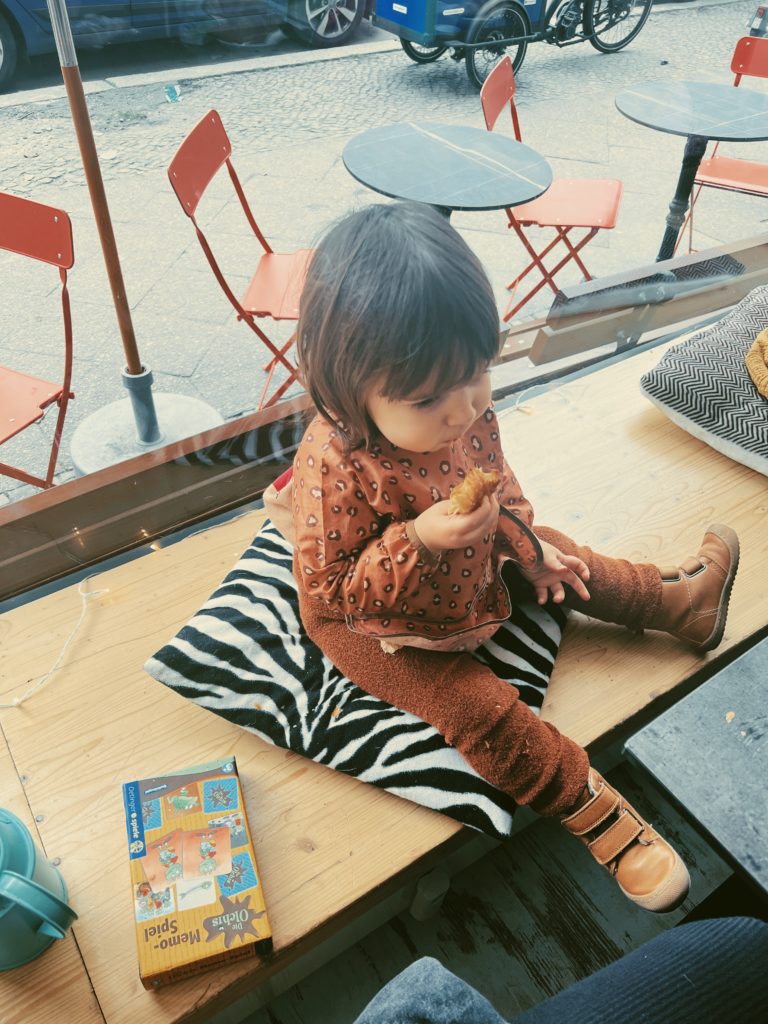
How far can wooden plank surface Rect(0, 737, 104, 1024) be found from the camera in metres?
0.85

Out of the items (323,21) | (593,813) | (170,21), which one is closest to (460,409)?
(593,813)

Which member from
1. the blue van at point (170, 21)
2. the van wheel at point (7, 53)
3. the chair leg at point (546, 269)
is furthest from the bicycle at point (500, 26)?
the van wheel at point (7, 53)

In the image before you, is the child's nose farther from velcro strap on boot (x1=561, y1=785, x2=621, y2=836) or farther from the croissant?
velcro strap on boot (x1=561, y1=785, x2=621, y2=836)

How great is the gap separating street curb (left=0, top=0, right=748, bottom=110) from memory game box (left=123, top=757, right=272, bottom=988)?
1617 mm

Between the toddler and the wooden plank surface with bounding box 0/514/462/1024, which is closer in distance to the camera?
the toddler

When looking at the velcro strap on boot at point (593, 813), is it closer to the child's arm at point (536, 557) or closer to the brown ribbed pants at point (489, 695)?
the brown ribbed pants at point (489, 695)

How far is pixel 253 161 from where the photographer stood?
2.67 meters

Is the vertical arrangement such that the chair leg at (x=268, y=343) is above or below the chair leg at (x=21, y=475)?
above

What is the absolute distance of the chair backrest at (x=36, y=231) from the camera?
1.46m

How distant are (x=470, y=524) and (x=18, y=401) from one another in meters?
1.21

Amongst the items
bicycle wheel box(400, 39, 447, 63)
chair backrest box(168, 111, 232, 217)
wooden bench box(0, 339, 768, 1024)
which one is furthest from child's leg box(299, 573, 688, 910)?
bicycle wheel box(400, 39, 447, 63)

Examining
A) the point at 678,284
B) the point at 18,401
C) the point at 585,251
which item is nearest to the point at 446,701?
the point at 18,401

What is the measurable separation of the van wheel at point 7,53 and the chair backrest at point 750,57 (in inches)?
103

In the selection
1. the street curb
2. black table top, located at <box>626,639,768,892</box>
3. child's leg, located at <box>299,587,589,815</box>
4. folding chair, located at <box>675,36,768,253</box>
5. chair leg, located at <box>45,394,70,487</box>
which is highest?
the street curb
